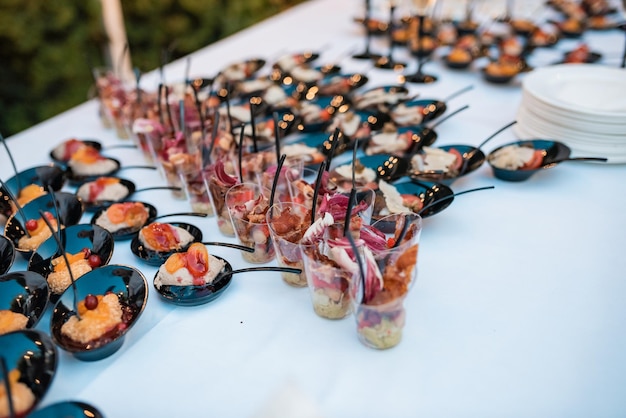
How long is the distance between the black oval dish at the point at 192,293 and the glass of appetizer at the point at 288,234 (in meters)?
0.15

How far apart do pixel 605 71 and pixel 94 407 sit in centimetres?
205

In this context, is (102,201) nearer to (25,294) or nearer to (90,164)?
(90,164)

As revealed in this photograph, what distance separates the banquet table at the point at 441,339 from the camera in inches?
36.7

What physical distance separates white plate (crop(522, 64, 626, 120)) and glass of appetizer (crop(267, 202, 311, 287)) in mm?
1070

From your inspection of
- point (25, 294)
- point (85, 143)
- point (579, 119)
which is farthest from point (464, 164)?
point (85, 143)

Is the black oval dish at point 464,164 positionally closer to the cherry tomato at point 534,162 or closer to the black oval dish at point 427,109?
the cherry tomato at point 534,162

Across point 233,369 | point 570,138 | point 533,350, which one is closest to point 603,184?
point 570,138

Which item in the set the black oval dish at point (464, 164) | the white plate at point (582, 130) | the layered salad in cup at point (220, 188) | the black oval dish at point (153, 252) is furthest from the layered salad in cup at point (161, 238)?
the white plate at point (582, 130)

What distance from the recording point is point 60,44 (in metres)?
3.59

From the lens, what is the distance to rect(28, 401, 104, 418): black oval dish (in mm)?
871

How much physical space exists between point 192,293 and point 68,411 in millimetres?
342

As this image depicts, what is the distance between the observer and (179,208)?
1540 millimetres

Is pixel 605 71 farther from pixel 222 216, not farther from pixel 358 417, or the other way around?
pixel 358 417

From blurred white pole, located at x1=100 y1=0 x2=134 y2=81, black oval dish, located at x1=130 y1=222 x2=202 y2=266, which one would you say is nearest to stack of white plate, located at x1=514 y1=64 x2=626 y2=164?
black oval dish, located at x1=130 y1=222 x2=202 y2=266
